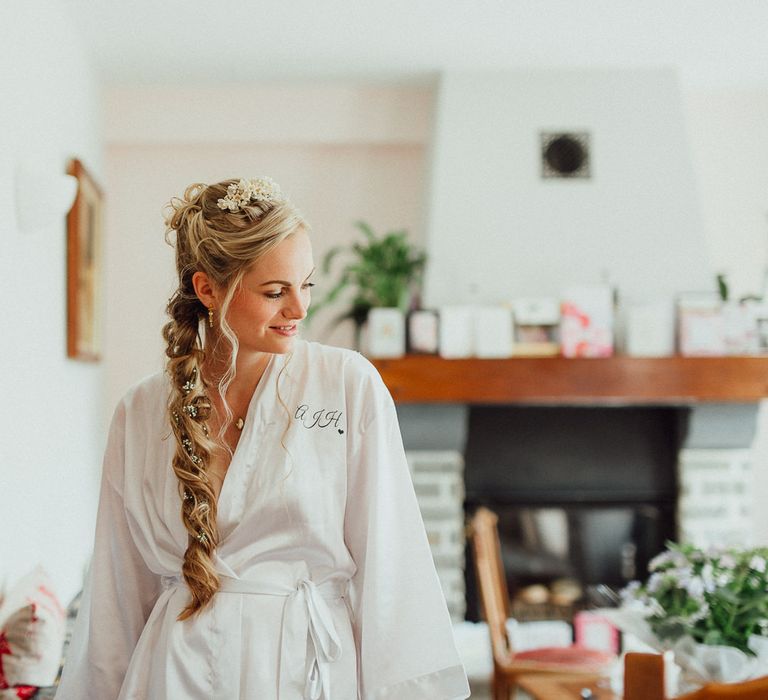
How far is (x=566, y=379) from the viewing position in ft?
11.8

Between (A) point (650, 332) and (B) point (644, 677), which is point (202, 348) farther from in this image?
(A) point (650, 332)

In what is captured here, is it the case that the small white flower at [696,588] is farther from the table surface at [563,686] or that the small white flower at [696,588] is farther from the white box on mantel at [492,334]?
the white box on mantel at [492,334]

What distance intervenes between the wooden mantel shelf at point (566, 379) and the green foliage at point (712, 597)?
166cm

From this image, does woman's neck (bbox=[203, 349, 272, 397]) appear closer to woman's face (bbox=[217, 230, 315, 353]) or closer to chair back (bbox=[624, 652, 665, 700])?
woman's face (bbox=[217, 230, 315, 353])

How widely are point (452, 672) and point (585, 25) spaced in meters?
2.77

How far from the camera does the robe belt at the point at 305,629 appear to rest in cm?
122

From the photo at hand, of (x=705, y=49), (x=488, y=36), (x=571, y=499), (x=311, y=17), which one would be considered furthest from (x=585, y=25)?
(x=571, y=499)

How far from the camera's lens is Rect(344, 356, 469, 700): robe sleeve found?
4.06 feet

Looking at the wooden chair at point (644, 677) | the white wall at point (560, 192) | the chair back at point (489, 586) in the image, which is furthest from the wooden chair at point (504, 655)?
the wooden chair at point (644, 677)

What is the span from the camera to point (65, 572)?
3125mm

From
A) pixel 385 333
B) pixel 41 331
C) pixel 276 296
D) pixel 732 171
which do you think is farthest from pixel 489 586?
pixel 732 171

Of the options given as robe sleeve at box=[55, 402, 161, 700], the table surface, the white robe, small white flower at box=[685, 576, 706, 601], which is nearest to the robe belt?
the white robe

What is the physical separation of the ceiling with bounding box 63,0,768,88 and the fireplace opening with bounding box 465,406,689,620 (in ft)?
4.85

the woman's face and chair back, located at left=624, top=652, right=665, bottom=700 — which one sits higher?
the woman's face
